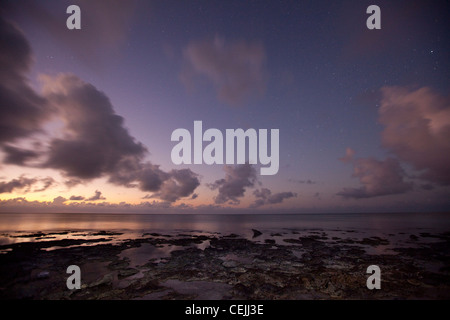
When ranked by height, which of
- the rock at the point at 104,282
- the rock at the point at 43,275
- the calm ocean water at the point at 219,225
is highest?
the rock at the point at 104,282

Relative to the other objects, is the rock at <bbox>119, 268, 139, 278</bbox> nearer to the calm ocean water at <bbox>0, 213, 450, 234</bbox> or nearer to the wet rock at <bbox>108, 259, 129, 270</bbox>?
the wet rock at <bbox>108, 259, 129, 270</bbox>

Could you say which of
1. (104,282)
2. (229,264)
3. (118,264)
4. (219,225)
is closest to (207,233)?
(219,225)

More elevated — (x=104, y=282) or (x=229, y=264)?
(x=104, y=282)

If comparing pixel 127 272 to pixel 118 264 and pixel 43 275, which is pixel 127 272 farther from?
pixel 43 275

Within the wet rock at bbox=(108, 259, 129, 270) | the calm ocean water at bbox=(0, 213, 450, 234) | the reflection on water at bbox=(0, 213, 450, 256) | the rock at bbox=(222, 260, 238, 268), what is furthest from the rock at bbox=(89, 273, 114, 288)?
the calm ocean water at bbox=(0, 213, 450, 234)

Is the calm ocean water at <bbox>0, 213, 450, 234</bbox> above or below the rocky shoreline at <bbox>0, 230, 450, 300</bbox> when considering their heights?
below

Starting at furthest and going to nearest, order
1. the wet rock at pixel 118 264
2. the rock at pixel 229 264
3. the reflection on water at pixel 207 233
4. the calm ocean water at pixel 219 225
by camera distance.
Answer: the calm ocean water at pixel 219 225
the reflection on water at pixel 207 233
the rock at pixel 229 264
the wet rock at pixel 118 264

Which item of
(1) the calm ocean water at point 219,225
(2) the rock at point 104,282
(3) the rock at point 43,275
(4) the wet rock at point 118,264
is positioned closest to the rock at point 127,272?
(2) the rock at point 104,282

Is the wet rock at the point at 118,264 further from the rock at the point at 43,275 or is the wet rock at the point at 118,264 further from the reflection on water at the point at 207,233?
the rock at the point at 43,275

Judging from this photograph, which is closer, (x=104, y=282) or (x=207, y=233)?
(x=104, y=282)

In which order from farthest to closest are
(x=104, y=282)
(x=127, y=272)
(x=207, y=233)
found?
(x=207, y=233) < (x=127, y=272) < (x=104, y=282)

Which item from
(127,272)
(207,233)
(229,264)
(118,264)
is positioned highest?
(127,272)

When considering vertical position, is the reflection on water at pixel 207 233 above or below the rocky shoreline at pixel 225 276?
below
